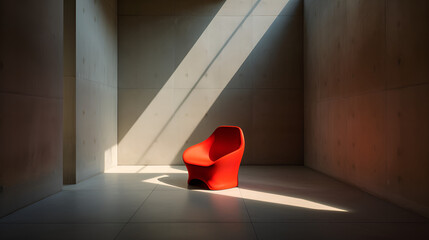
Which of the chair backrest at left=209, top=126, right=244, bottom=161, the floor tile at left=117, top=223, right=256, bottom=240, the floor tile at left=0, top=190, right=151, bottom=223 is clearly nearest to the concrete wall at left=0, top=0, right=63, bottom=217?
the floor tile at left=0, top=190, right=151, bottom=223

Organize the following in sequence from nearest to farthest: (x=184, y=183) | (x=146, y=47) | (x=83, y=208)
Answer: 1. (x=83, y=208)
2. (x=184, y=183)
3. (x=146, y=47)

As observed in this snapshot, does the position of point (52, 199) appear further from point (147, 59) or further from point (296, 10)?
point (296, 10)

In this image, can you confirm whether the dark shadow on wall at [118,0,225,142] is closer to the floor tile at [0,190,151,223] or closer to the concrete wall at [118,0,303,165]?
the concrete wall at [118,0,303,165]

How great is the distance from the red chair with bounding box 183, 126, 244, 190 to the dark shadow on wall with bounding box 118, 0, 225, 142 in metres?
2.36

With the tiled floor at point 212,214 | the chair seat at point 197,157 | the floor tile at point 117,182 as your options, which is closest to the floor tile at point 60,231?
the tiled floor at point 212,214

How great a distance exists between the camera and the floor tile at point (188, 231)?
2.60 metres

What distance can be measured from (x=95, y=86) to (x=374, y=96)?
175 inches

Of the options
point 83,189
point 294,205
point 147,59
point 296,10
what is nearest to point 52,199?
point 83,189

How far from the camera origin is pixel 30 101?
3.59 metres

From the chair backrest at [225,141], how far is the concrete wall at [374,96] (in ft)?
5.66

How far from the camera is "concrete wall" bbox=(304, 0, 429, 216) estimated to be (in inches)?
129

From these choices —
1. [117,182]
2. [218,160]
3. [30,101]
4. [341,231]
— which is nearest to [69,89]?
[30,101]

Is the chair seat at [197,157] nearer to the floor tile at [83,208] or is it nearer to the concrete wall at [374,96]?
the floor tile at [83,208]

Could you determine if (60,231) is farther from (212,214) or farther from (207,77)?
(207,77)
